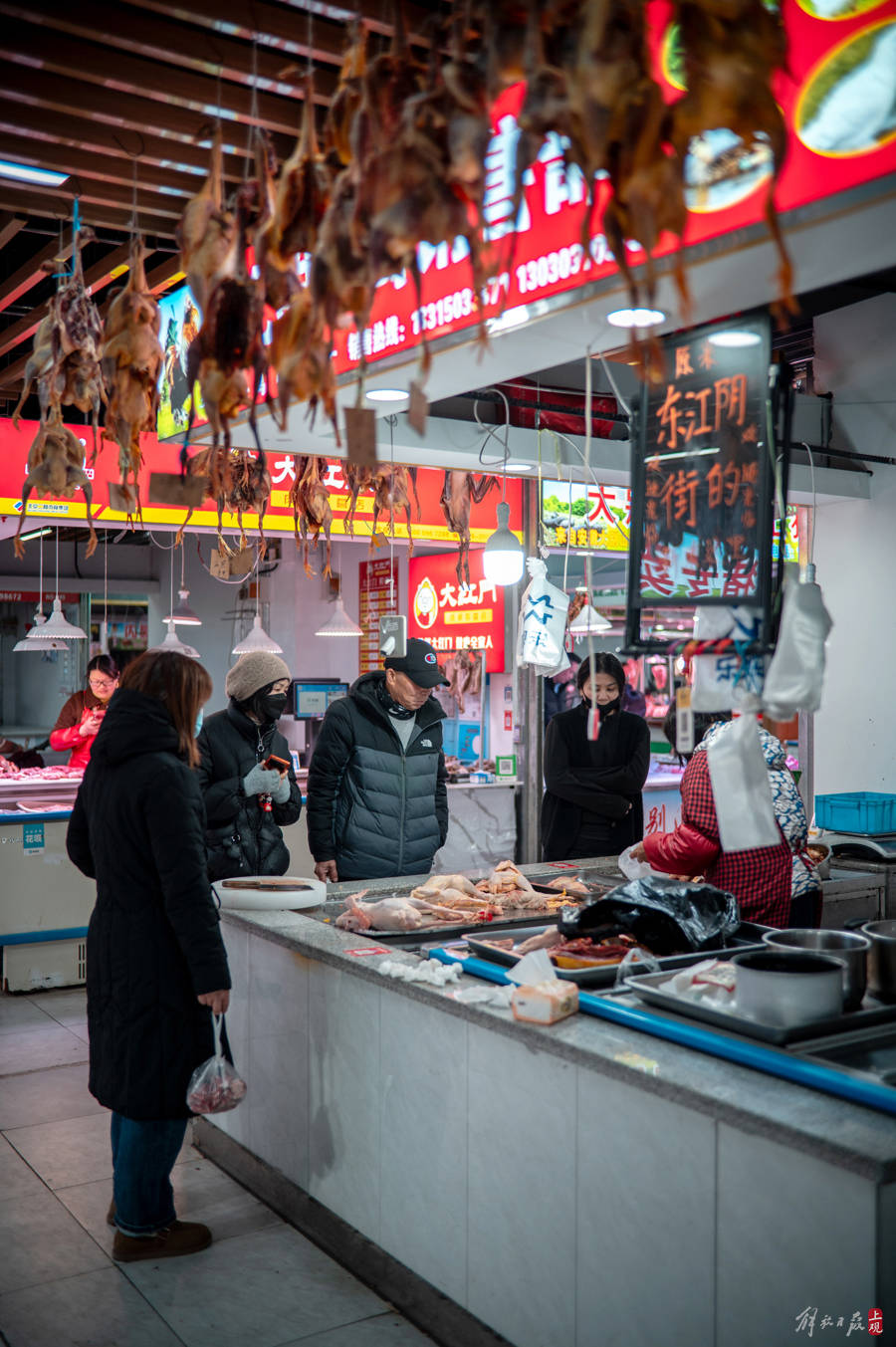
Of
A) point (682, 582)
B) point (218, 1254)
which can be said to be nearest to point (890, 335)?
point (682, 582)

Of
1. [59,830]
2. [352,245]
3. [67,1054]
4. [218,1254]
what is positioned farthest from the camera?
[59,830]

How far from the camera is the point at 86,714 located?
840 cm

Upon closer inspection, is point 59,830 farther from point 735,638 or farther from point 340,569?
point 340,569

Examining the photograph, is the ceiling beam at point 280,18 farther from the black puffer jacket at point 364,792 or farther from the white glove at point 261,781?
the white glove at point 261,781

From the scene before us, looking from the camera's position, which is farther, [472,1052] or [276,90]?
[276,90]

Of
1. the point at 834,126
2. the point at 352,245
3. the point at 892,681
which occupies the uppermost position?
the point at 834,126

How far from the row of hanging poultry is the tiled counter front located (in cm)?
150

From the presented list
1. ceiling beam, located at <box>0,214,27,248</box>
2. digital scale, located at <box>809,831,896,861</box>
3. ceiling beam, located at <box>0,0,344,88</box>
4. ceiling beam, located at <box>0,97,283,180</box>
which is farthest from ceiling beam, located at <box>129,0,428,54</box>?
digital scale, located at <box>809,831,896,861</box>

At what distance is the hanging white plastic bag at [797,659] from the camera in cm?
230

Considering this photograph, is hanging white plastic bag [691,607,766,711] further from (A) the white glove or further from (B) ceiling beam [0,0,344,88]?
(A) the white glove

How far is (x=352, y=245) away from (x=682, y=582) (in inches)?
46.0

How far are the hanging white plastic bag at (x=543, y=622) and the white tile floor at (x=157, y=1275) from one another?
7.29 feet

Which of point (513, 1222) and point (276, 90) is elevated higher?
point (276, 90)

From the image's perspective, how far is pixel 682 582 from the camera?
257 cm
